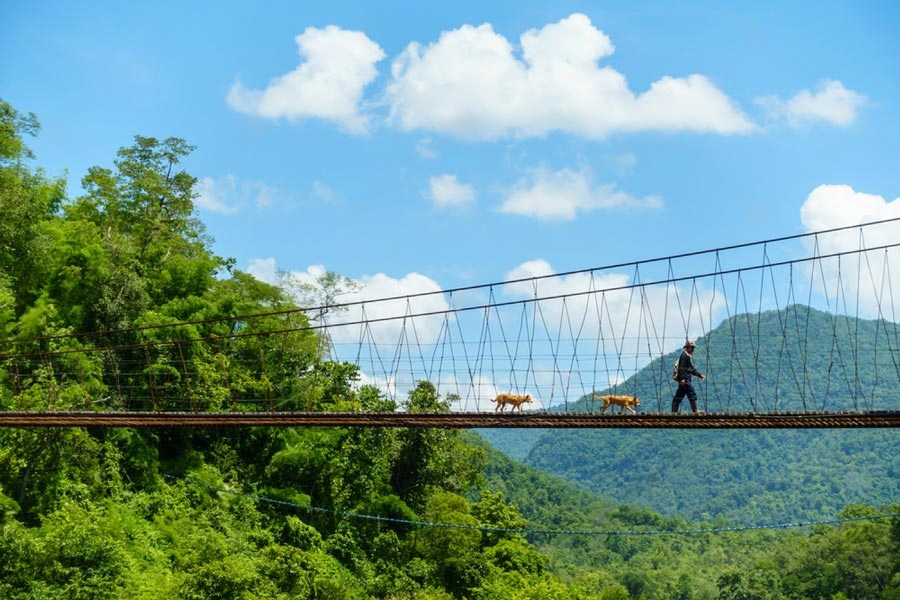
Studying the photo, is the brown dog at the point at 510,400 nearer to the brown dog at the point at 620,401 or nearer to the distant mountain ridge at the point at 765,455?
the brown dog at the point at 620,401

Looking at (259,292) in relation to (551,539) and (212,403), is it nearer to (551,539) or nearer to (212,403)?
(212,403)

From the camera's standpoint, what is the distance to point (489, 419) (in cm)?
1213

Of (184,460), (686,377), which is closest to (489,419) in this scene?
(686,377)

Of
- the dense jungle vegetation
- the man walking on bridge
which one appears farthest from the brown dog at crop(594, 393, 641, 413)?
the dense jungle vegetation

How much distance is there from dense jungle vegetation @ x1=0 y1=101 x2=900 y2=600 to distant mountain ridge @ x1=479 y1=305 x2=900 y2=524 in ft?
174

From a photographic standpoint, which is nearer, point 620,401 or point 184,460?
point 620,401

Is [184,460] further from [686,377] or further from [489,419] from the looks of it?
[686,377]

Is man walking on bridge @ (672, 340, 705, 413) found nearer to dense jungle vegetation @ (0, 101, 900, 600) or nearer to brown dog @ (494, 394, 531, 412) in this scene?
Result: brown dog @ (494, 394, 531, 412)

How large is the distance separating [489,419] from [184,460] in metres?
14.4

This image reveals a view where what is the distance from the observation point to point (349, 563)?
84.7 ft

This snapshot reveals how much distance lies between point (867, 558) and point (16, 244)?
38935 mm

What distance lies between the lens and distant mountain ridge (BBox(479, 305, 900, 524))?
86.1m

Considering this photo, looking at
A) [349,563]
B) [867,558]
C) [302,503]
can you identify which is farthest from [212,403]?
[867,558]

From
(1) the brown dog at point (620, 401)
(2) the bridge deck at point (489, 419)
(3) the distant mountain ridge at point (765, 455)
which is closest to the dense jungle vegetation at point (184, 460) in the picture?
(2) the bridge deck at point (489, 419)
